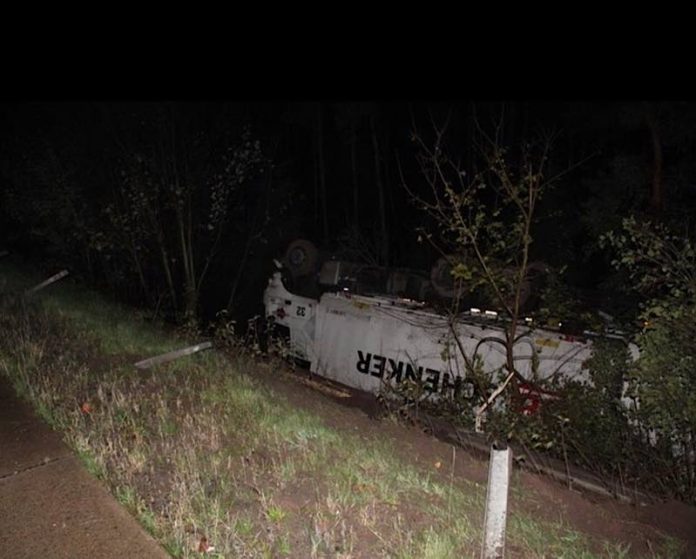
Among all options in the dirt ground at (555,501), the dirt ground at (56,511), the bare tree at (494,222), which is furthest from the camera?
the bare tree at (494,222)

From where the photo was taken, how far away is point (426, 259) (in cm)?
2328

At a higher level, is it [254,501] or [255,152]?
[255,152]

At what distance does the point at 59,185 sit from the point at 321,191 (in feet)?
56.5

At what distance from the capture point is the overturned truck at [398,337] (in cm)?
729

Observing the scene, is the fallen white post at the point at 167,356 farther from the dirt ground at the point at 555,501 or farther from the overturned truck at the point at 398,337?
the overturned truck at the point at 398,337

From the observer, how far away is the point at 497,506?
2.81 m

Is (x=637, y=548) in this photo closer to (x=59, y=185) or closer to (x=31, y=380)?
(x=31, y=380)

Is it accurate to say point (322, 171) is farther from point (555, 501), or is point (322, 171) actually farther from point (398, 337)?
point (555, 501)

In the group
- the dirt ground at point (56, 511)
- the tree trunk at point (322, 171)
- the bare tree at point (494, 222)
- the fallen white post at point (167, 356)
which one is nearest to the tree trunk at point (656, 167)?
the bare tree at point (494, 222)

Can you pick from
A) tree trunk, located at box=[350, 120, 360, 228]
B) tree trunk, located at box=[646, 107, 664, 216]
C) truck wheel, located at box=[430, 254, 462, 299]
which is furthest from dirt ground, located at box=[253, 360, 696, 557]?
tree trunk, located at box=[350, 120, 360, 228]

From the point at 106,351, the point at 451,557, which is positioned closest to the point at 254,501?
the point at 451,557

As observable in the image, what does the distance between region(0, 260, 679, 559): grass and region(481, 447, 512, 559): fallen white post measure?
0.85 feet

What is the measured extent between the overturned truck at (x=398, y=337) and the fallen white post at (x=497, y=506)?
421 cm

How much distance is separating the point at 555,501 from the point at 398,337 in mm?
4544
